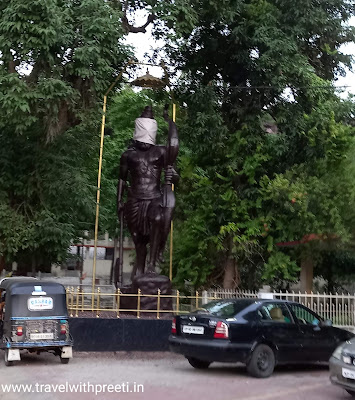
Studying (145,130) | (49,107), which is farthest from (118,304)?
(49,107)

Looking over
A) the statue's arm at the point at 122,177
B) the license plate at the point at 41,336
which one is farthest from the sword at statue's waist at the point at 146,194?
the license plate at the point at 41,336

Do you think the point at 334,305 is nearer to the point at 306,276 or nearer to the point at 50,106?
the point at 306,276

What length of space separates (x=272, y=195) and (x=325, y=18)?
5802 mm

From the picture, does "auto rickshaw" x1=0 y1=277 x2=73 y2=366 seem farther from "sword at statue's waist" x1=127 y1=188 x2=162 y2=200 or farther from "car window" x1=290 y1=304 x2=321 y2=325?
"car window" x1=290 y1=304 x2=321 y2=325

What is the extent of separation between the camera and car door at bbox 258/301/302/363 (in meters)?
9.59

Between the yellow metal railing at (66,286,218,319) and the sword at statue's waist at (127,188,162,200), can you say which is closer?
the yellow metal railing at (66,286,218,319)

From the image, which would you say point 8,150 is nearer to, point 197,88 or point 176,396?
point 197,88

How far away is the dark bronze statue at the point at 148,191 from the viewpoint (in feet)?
45.9

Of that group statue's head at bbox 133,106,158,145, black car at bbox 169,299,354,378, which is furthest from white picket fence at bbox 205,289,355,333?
statue's head at bbox 133,106,158,145

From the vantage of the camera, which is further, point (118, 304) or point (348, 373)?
point (118, 304)

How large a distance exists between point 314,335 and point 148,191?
5784 millimetres

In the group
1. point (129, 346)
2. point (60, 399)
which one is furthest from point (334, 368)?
point (129, 346)

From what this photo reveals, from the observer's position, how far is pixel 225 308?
982 centimetres

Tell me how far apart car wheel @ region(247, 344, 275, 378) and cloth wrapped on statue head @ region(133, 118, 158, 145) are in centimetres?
680
